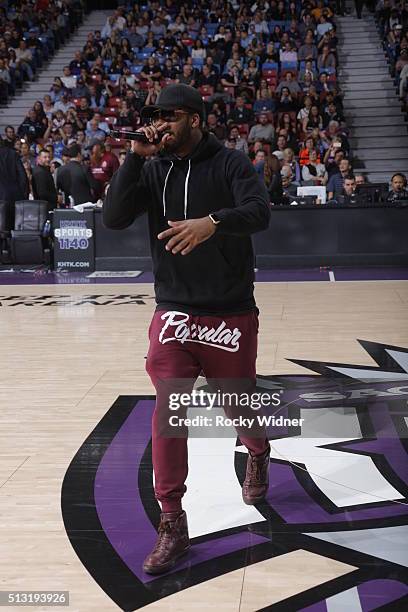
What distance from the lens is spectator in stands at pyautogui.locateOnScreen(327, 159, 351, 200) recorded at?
14.2 meters

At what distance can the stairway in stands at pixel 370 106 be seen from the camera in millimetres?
18609

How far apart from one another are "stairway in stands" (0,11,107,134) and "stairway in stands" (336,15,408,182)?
707cm

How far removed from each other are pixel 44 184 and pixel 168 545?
37.4ft

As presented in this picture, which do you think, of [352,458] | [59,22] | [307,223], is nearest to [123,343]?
[352,458]

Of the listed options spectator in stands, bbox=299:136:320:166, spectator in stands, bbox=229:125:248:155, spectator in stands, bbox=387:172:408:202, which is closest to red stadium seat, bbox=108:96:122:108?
spectator in stands, bbox=229:125:248:155

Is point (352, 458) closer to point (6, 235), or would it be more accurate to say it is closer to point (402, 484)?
point (402, 484)

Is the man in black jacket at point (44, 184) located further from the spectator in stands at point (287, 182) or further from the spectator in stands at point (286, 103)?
the spectator in stands at point (286, 103)

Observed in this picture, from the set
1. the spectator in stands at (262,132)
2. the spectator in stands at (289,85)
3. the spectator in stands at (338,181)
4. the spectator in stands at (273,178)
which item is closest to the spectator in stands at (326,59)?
the spectator in stands at (289,85)

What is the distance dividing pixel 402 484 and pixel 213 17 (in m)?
20.2

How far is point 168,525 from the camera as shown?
3.43m

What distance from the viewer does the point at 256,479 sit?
3.99m

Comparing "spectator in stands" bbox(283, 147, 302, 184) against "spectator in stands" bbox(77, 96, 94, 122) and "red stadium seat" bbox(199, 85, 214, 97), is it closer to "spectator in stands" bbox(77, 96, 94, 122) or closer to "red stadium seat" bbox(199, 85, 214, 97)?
"red stadium seat" bbox(199, 85, 214, 97)

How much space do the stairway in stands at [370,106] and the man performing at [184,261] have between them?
13.8 meters

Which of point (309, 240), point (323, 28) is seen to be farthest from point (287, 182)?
point (323, 28)
